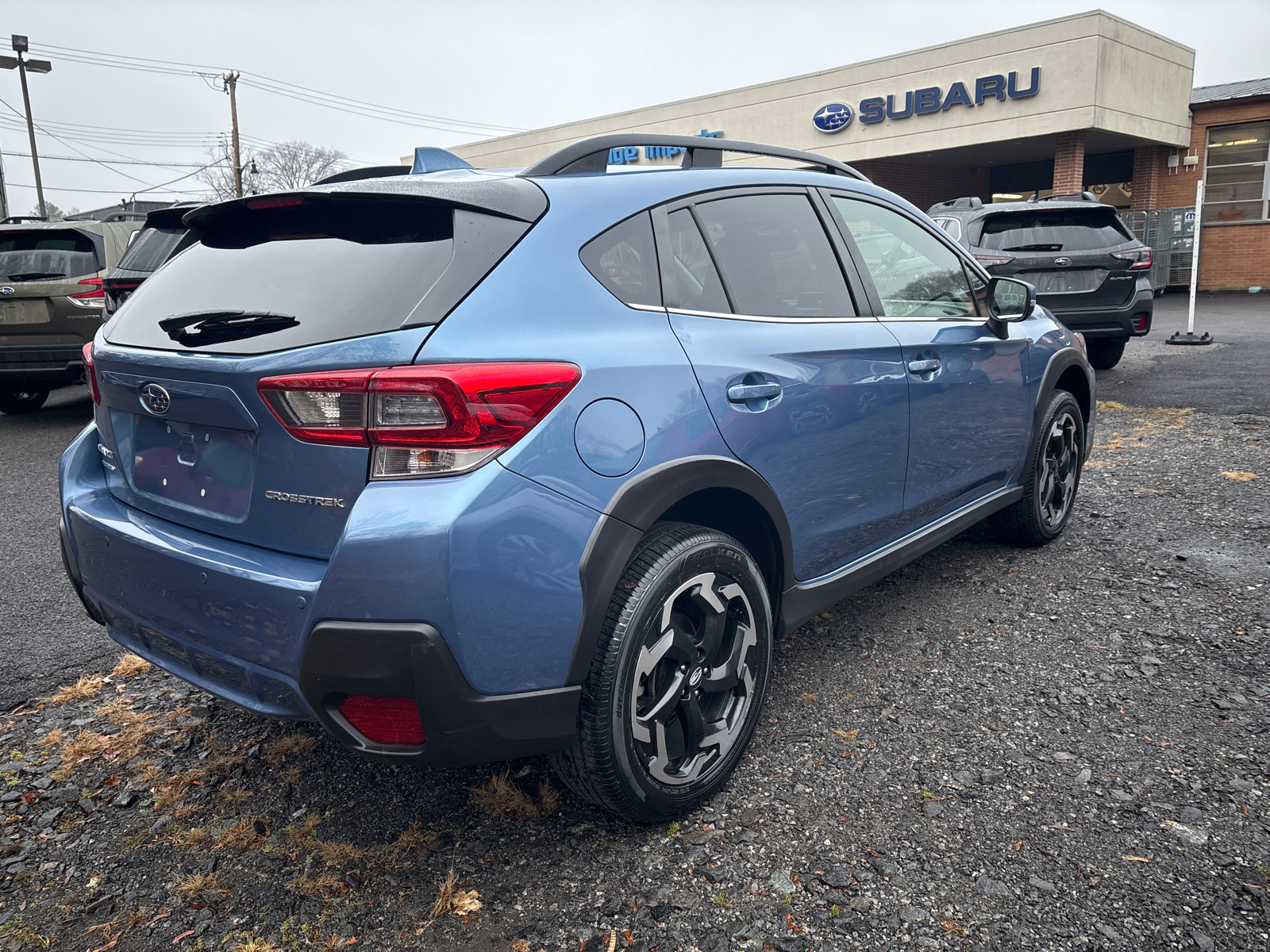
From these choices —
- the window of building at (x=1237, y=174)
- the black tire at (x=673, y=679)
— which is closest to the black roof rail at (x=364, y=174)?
the black tire at (x=673, y=679)

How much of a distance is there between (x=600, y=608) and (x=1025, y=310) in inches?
106

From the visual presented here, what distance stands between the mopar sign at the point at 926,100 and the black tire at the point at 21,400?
1935cm

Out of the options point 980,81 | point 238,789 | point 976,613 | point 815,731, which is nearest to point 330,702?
point 238,789

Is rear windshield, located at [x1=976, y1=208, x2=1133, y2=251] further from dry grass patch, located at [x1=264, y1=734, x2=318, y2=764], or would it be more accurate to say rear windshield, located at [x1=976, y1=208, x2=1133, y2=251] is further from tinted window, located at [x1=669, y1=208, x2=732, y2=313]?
dry grass patch, located at [x1=264, y1=734, x2=318, y2=764]

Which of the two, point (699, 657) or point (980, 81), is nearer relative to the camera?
point (699, 657)

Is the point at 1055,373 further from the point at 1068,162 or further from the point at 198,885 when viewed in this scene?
the point at 1068,162

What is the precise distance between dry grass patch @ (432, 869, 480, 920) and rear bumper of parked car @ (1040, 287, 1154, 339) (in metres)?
8.54

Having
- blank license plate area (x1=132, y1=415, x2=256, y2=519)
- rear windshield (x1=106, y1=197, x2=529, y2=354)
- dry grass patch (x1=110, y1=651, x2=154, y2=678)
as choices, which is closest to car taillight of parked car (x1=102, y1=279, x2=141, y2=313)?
dry grass patch (x1=110, y1=651, x2=154, y2=678)

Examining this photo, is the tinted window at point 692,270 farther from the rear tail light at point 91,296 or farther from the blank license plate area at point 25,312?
the blank license plate area at point 25,312

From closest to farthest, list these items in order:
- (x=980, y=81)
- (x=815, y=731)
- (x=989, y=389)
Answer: (x=815, y=731), (x=989, y=389), (x=980, y=81)

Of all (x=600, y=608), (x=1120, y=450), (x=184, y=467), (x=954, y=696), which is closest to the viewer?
(x=600, y=608)

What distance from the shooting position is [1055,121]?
64.4ft

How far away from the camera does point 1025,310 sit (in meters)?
3.88

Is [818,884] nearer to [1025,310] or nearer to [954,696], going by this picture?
[954,696]
